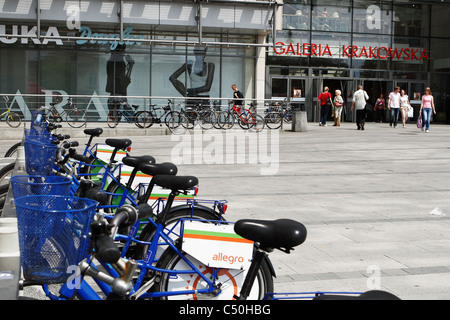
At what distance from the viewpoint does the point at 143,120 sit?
69.5 ft

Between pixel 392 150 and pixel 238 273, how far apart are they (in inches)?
506

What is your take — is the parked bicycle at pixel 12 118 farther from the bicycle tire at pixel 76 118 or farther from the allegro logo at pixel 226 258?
the allegro logo at pixel 226 258

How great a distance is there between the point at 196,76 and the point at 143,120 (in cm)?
649

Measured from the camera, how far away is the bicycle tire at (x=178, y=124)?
2117 cm

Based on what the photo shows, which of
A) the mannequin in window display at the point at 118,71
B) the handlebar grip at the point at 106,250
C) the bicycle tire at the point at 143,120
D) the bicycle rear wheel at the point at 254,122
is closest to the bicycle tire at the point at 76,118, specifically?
the bicycle tire at the point at 143,120

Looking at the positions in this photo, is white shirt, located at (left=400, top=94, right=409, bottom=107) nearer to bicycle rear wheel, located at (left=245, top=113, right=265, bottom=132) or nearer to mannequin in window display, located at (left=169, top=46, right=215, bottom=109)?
bicycle rear wheel, located at (left=245, top=113, right=265, bottom=132)

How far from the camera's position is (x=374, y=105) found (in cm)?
3253

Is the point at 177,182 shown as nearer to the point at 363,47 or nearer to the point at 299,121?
the point at 299,121

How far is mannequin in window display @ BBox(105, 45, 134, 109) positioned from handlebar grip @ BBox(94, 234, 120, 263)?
24.5 metres

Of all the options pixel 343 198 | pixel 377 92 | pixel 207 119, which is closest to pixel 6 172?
pixel 343 198

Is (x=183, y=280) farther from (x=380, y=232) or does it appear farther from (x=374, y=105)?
(x=374, y=105)

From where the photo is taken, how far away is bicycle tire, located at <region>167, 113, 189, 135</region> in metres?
21.2

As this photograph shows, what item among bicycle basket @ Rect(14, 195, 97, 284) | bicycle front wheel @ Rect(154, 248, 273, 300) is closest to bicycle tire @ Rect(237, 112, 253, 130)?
bicycle front wheel @ Rect(154, 248, 273, 300)
